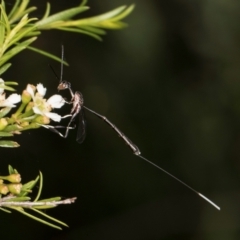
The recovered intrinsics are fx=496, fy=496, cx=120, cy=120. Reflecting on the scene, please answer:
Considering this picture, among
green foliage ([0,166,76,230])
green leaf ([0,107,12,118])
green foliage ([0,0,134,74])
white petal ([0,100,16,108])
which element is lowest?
green foliage ([0,166,76,230])

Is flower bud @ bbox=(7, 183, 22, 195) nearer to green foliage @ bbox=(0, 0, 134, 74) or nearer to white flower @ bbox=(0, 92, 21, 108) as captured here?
white flower @ bbox=(0, 92, 21, 108)

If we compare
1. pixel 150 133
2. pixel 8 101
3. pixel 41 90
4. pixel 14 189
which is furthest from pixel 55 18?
pixel 150 133

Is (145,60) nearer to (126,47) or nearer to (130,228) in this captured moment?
(126,47)

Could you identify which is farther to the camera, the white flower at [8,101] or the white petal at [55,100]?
the white petal at [55,100]

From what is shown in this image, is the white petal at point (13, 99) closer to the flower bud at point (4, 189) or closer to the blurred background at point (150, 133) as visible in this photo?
the flower bud at point (4, 189)

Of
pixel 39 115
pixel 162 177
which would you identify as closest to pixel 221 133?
pixel 162 177

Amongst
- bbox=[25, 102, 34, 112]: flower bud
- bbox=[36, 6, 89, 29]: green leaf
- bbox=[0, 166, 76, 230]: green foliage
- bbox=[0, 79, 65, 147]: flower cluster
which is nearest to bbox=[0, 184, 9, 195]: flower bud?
bbox=[0, 166, 76, 230]: green foliage

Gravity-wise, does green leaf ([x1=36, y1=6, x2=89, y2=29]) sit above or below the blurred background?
below

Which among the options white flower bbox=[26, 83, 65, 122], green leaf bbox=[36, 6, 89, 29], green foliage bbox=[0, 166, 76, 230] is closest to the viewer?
green foliage bbox=[0, 166, 76, 230]

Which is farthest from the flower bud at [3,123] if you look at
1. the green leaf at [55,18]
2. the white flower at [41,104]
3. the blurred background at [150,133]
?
the blurred background at [150,133]
